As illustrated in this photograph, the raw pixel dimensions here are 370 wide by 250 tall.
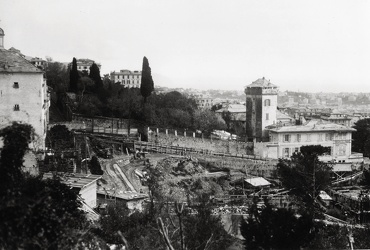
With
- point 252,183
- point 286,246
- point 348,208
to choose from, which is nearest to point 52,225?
point 286,246

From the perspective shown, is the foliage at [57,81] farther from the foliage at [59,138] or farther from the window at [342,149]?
the window at [342,149]

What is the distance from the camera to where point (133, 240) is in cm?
1573

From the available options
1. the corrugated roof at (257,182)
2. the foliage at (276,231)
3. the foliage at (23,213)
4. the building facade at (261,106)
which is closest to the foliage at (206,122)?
the building facade at (261,106)

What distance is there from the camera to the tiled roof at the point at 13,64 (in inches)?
1030

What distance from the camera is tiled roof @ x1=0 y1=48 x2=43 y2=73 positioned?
85.8 ft

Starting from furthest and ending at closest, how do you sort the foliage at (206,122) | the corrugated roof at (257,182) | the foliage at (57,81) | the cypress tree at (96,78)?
the foliage at (206,122), the foliage at (57,81), the cypress tree at (96,78), the corrugated roof at (257,182)

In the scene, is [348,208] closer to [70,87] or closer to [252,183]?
[252,183]

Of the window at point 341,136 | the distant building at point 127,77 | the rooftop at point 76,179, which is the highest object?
the distant building at point 127,77

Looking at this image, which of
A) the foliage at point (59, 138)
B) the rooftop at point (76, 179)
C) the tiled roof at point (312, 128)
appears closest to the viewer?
the rooftop at point (76, 179)

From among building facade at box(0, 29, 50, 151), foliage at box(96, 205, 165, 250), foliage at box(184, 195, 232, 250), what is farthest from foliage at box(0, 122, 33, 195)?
building facade at box(0, 29, 50, 151)

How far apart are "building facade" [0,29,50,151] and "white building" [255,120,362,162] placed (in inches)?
856

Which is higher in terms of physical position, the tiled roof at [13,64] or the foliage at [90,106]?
the tiled roof at [13,64]

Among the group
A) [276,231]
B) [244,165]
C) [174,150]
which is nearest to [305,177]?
[244,165]

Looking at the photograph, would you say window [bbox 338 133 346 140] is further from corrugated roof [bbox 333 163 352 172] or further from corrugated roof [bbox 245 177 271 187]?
corrugated roof [bbox 245 177 271 187]
